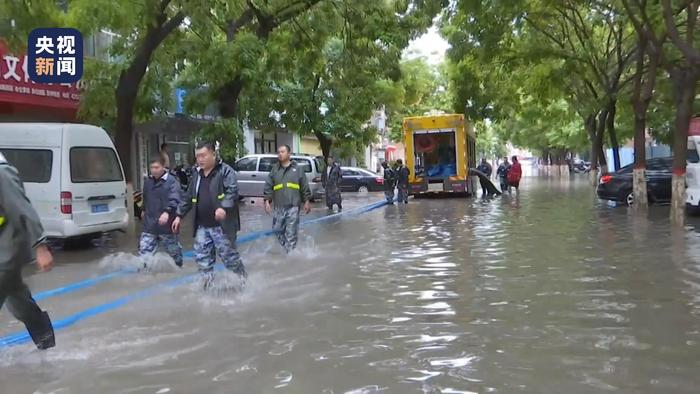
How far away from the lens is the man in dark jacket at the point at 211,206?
7.43 meters

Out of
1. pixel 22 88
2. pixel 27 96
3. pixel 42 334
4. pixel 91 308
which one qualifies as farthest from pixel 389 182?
pixel 42 334

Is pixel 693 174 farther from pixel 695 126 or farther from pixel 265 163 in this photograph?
pixel 695 126

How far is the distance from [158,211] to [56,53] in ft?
17.3

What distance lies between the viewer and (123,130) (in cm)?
1469

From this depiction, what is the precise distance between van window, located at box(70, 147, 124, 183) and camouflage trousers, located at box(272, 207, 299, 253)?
3502 millimetres

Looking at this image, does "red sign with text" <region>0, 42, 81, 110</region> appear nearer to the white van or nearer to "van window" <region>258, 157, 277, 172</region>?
the white van

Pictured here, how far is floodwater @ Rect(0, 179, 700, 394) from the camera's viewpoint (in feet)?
15.6

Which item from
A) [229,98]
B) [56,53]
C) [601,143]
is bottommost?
[601,143]

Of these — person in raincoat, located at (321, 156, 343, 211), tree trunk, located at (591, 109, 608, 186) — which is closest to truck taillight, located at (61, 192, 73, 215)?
person in raincoat, located at (321, 156, 343, 211)

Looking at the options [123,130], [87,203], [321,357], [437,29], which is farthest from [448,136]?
[321,357]

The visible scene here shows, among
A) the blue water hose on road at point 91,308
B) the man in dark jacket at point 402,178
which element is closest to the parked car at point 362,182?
the man in dark jacket at point 402,178

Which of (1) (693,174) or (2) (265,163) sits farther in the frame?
(2) (265,163)

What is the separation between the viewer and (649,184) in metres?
18.8

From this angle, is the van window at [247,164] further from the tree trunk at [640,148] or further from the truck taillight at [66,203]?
the truck taillight at [66,203]
